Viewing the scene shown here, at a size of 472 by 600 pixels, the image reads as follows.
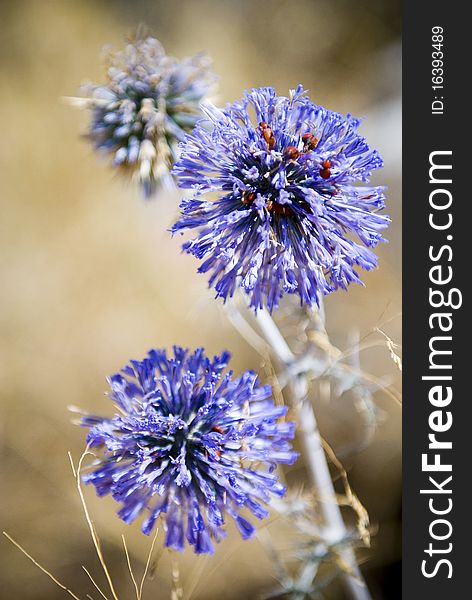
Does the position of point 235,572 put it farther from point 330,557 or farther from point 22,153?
point 22,153

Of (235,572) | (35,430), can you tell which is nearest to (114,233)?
(35,430)

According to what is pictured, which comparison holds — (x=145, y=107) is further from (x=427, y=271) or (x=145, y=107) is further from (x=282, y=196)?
(x=427, y=271)

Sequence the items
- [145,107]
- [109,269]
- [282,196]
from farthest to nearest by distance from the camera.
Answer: [109,269], [145,107], [282,196]

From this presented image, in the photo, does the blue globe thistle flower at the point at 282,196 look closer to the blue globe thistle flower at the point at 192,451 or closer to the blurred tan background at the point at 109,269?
the blue globe thistle flower at the point at 192,451

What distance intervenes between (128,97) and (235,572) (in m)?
1.03

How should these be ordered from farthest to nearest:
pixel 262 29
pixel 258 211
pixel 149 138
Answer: pixel 262 29
pixel 149 138
pixel 258 211

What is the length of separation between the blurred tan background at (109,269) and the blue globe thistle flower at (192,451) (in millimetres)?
582

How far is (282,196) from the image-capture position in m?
0.60

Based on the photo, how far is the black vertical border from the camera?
85cm

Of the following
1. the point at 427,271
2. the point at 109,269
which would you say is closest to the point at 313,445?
the point at 427,271

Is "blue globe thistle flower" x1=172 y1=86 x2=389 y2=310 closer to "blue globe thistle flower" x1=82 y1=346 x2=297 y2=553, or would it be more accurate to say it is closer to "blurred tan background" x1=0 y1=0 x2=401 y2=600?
"blue globe thistle flower" x1=82 y1=346 x2=297 y2=553

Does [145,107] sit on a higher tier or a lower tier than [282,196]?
higher

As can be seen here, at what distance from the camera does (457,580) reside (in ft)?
2.83

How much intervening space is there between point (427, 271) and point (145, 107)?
0.44 metres
